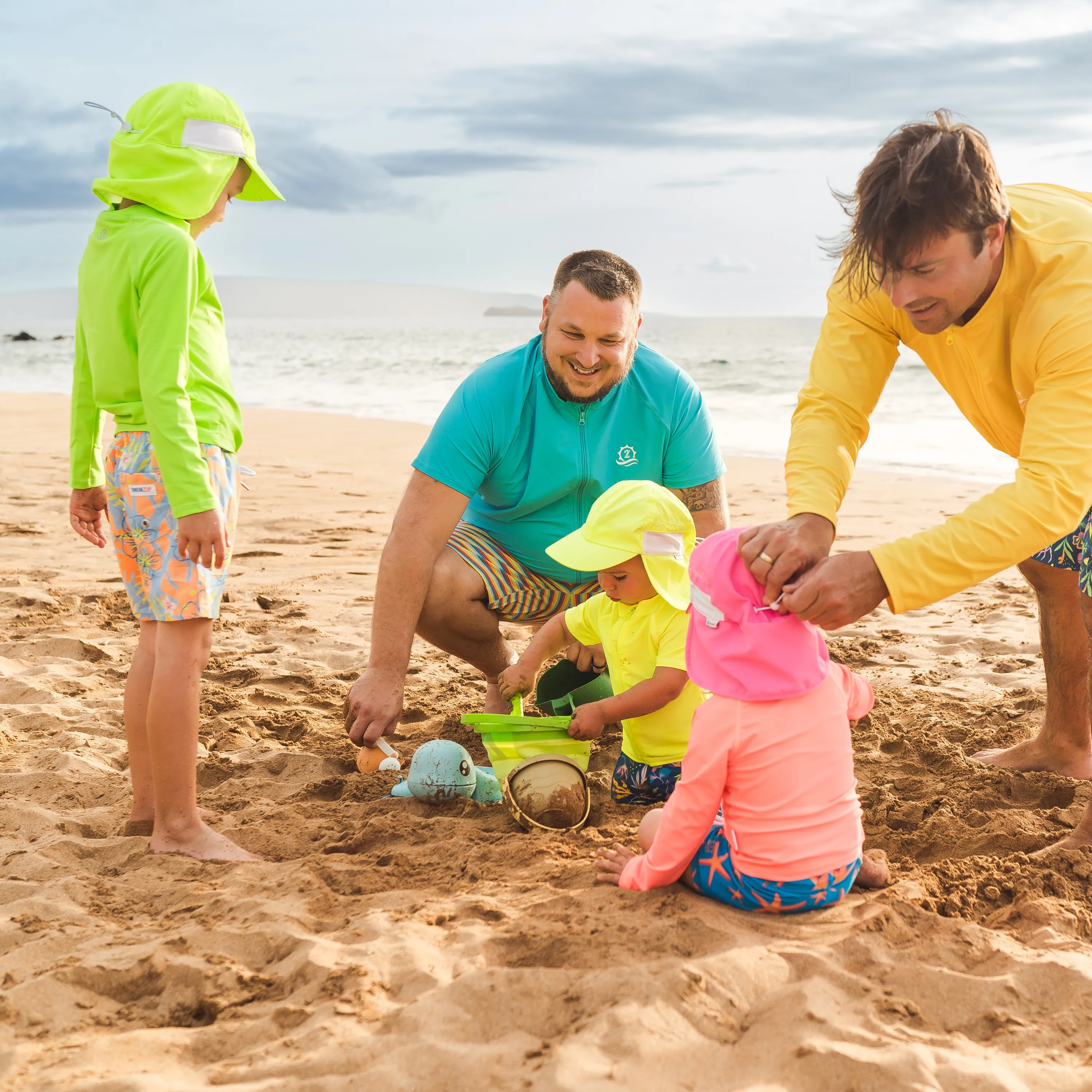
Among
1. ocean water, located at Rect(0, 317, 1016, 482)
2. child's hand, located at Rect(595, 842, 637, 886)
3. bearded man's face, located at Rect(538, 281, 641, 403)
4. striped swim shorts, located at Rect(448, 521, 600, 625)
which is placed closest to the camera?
child's hand, located at Rect(595, 842, 637, 886)

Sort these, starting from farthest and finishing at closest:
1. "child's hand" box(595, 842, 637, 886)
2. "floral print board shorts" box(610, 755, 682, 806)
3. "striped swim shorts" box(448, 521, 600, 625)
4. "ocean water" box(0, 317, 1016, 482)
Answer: "ocean water" box(0, 317, 1016, 482), "striped swim shorts" box(448, 521, 600, 625), "floral print board shorts" box(610, 755, 682, 806), "child's hand" box(595, 842, 637, 886)

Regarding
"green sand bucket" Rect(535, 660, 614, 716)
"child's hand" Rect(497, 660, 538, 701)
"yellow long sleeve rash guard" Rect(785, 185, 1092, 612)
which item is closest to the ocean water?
"green sand bucket" Rect(535, 660, 614, 716)

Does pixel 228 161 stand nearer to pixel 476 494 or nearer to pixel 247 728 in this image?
pixel 476 494

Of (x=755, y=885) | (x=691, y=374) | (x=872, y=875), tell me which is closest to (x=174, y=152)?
(x=755, y=885)

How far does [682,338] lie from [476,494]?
48.4 metres

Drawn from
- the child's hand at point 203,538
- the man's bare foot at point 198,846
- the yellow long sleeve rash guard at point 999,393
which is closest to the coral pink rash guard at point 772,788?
the yellow long sleeve rash guard at point 999,393

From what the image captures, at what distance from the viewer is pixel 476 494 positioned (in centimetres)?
393

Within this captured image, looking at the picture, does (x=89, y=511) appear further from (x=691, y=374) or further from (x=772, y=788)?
(x=691, y=374)

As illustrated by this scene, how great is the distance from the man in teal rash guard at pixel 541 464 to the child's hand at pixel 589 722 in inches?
23.4

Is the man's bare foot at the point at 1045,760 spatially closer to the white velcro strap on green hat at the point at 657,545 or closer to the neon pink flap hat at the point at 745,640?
the white velcro strap on green hat at the point at 657,545

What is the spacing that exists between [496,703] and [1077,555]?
1.89 m

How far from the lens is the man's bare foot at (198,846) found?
2.67 m

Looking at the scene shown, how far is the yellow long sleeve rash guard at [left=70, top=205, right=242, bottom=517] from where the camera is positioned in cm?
249

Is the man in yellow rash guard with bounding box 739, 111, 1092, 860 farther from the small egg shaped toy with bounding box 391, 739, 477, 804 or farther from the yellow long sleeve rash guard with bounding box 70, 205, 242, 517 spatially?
the yellow long sleeve rash guard with bounding box 70, 205, 242, 517
